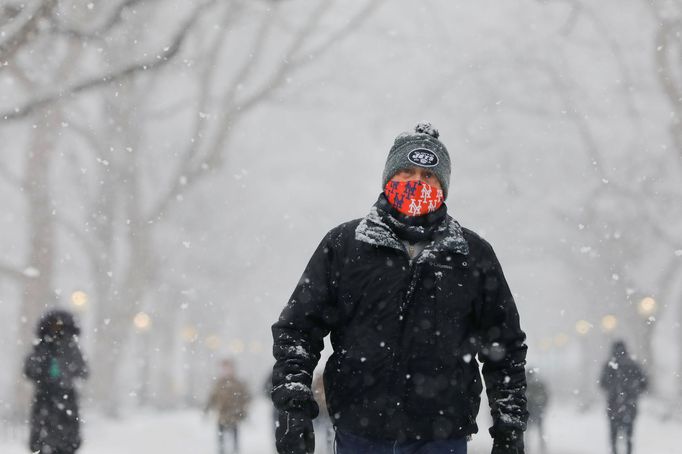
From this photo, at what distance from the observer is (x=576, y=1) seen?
20.2m

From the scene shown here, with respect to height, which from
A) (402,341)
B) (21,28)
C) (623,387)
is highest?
(21,28)

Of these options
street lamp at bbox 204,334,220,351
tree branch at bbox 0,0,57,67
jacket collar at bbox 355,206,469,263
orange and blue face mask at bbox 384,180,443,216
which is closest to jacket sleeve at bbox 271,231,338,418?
jacket collar at bbox 355,206,469,263

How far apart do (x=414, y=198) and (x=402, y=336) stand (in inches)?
18.2

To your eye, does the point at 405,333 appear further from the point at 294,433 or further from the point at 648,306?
the point at 648,306

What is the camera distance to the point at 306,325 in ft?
11.2

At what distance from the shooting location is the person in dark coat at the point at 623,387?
13469 millimetres

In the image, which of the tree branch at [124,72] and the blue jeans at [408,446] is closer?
the blue jeans at [408,446]

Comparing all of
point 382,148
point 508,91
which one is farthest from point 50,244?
point 382,148

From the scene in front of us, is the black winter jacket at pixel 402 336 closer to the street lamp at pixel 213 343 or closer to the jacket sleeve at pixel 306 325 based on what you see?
the jacket sleeve at pixel 306 325

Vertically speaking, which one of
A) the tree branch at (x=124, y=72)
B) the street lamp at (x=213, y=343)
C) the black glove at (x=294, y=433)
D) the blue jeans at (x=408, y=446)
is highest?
the street lamp at (x=213, y=343)

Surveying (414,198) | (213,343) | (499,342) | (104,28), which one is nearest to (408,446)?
(499,342)

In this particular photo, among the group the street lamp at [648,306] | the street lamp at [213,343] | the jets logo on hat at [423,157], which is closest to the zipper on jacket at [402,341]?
the jets logo on hat at [423,157]

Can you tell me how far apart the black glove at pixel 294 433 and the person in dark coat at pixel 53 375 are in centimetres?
677

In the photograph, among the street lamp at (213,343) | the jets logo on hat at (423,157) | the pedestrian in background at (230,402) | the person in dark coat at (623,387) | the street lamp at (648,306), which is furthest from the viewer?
the street lamp at (213,343)
